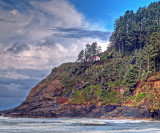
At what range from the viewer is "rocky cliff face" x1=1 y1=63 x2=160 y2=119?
8479cm

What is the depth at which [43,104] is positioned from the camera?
10975 centimetres

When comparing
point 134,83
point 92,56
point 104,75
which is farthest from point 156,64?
point 92,56

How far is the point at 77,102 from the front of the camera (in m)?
105

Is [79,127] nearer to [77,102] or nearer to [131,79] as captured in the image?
[131,79]

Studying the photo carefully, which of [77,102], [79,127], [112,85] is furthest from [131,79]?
[79,127]

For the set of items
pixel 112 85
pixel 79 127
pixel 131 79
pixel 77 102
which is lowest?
pixel 79 127

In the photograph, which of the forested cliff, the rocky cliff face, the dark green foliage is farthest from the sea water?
the dark green foliage

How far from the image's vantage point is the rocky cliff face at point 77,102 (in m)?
84.8

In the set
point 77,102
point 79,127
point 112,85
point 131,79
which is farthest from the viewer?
point 112,85

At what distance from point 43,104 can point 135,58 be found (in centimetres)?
5441

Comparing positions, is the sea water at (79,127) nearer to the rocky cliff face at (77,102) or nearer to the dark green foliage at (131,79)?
the rocky cliff face at (77,102)

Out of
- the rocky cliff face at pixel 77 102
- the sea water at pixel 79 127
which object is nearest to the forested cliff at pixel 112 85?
the rocky cliff face at pixel 77 102

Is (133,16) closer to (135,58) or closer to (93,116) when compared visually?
(135,58)

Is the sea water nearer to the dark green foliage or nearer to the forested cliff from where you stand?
the forested cliff
